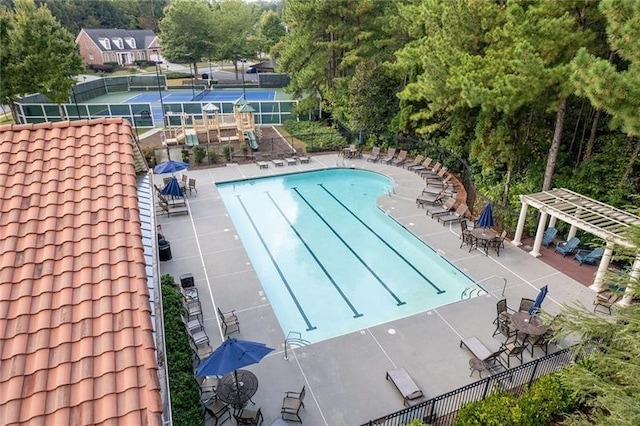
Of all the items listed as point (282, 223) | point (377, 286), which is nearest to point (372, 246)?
point (377, 286)

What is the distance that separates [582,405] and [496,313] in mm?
3327

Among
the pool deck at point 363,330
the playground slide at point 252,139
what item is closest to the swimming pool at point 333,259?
the pool deck at point 363,330

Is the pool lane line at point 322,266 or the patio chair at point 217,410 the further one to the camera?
the pool lane line at point 322,266

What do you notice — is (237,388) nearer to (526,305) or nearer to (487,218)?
(526,305)

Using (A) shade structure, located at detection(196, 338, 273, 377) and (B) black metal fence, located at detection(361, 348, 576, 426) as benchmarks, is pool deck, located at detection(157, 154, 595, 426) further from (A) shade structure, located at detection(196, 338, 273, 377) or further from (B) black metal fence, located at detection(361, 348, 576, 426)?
(A) shade structure, located at detection(196, 338, 273, 377)

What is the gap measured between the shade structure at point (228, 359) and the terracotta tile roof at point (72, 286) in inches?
128

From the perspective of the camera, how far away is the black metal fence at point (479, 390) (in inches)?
295

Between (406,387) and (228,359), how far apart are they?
380 centimetres

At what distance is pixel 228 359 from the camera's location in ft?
24.1

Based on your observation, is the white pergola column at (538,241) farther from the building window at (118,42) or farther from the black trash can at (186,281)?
the building window at (118,42)

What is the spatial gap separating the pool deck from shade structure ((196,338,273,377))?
4.69 feet

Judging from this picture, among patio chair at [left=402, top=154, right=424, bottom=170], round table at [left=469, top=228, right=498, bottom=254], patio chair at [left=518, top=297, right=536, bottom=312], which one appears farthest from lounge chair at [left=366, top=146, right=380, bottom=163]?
patio chair at [left=518, top=297, right=536, bottom=312]

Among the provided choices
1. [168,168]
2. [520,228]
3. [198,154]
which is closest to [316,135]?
[198,154]

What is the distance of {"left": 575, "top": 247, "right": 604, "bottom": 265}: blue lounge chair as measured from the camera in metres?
12.8
